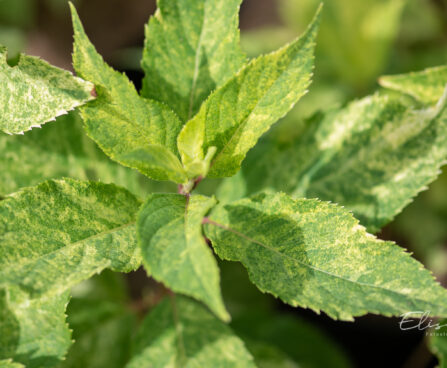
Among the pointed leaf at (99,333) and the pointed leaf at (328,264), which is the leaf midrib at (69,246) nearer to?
the pointed leaf at (328,264)

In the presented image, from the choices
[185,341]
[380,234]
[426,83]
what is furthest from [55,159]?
[380,234]

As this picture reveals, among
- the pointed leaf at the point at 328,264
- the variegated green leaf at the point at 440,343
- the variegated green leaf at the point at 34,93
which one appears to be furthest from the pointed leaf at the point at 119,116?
the variegated green leaf at the point at 440,343

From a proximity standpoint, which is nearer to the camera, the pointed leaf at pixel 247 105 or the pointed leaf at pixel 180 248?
the pointed leaf at pixel 180 248

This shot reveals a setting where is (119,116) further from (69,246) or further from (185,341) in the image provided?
(185,341)

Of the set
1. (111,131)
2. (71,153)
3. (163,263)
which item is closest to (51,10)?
(71,153)

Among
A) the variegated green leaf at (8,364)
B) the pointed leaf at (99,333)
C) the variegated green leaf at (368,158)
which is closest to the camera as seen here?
the variegated green leaf at (8,364)

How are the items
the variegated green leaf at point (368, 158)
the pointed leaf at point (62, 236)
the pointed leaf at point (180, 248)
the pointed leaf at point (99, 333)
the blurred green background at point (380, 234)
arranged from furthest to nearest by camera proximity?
the blurred green background at point (380, 234), the pointed leaf at point (99, 333), the variegated green leaf at point (368, 158), the pointed leaf at point (62, 236), the pointed leaf at point (180, 248)

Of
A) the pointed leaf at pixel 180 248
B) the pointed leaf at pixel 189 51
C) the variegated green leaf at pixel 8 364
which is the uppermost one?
the pointed leaf at pixel 189 51
